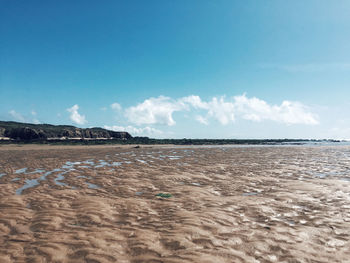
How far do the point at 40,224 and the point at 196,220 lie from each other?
4.19 metres

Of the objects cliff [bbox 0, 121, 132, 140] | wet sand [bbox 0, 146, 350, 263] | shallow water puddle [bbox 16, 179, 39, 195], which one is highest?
cliff [bbox 0, 121, 132, 140]

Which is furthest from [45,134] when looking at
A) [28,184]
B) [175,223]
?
[175,223]

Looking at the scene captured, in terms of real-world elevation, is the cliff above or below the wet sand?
above

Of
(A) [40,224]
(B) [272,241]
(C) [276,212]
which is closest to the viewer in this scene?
(B) [272,241]

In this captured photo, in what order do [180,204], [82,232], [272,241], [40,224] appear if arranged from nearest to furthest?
[272,241] → [82,232] → [40,224] → [180,204]

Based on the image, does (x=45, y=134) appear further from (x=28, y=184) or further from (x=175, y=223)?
(x=175, y=223)

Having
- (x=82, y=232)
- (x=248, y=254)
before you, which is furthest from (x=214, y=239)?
(x=82, y=232)

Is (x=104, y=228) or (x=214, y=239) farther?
(x=104, y=228)

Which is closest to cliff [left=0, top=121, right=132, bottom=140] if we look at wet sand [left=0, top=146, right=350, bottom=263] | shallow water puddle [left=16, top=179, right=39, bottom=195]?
shallow water puddle [left=16, top=179, right=39, bottom=195]

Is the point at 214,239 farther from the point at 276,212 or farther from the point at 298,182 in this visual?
the point at 298,182

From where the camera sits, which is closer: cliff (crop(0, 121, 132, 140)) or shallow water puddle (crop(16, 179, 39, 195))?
shallow water puddle (crop(16, 179, 39, 195))

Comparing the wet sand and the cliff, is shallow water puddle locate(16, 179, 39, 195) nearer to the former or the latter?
the wet sand

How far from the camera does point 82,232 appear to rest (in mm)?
5371

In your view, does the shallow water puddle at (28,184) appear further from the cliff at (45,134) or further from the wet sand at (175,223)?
the cliff at (45,134)
